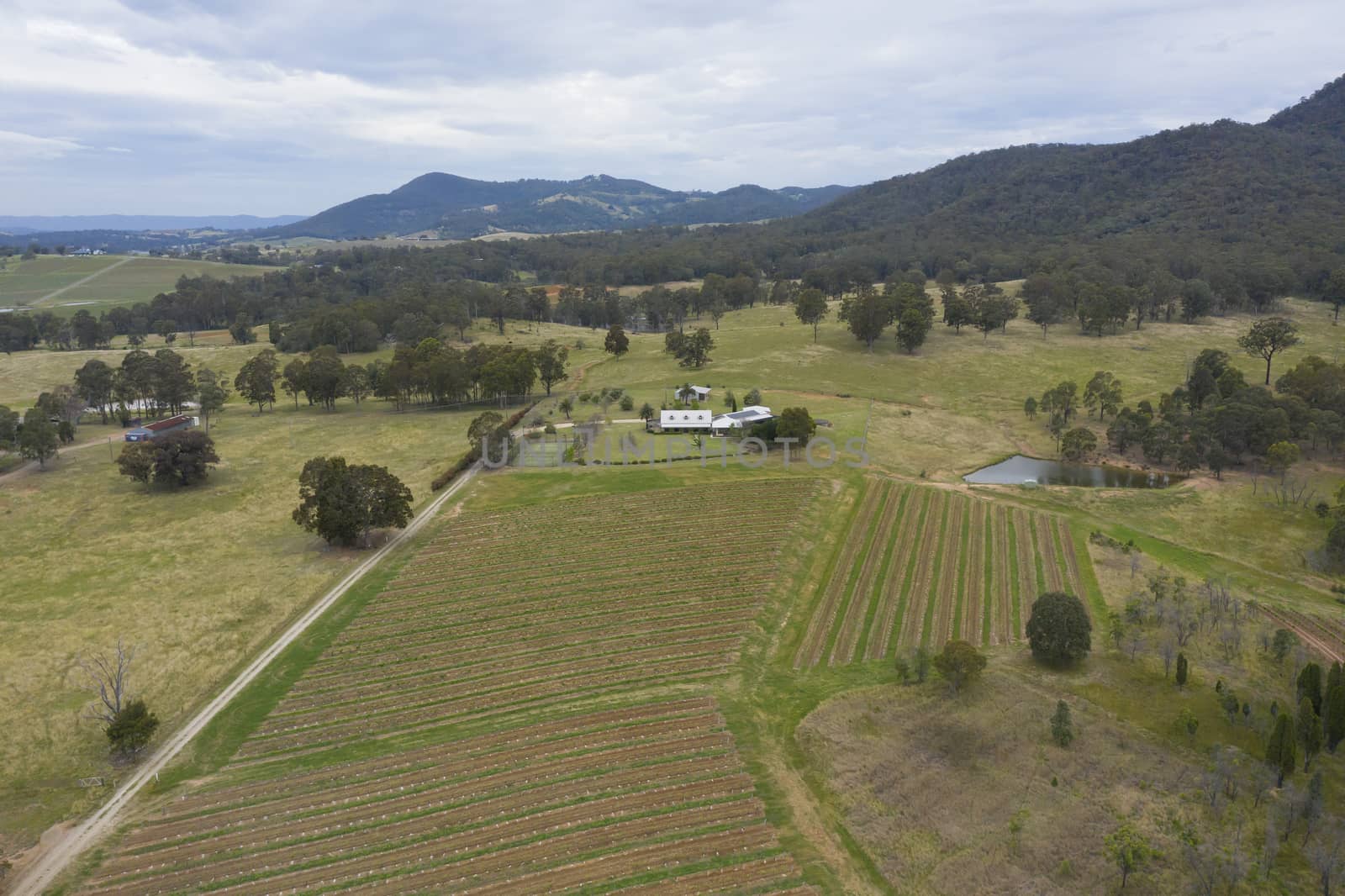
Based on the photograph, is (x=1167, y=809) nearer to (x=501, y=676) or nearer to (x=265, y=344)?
(x=501, y=676)

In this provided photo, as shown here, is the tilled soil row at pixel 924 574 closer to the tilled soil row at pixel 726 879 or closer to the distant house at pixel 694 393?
the tilled soil row at pixel 726 879

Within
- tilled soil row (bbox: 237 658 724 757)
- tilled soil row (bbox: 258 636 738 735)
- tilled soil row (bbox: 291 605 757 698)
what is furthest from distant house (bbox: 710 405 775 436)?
tilled soil row (bbox: 237 658 724 757)

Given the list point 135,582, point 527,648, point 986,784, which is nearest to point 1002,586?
point 986,784

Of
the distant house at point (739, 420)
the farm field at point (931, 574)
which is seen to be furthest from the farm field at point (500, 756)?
the distant house at point (739, 420)

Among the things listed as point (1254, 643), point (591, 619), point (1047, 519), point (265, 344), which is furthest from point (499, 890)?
point (265, 344)

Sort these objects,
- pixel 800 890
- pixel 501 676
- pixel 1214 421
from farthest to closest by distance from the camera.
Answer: pixel 1214 421 < pixel 501 676 < pixel 800 890

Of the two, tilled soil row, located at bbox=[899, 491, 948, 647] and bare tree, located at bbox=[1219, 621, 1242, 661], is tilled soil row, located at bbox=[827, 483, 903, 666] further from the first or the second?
bare tree, located at bbox=[1219, 621, 1242, 661]
